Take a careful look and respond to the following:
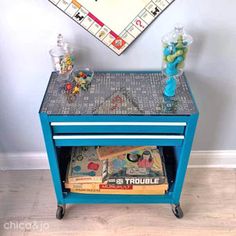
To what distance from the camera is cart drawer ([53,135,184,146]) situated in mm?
1106

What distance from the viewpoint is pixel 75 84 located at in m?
1.20

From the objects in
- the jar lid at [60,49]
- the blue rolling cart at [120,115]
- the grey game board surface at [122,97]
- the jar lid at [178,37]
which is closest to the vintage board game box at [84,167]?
the blue rolling cart at [120,115]

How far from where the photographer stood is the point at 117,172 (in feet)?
4.37

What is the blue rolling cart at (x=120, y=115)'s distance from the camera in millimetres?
1054

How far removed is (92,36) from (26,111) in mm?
552

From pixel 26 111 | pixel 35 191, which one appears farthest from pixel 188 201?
pixel 26 111

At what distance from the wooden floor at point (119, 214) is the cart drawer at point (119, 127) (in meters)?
0.58

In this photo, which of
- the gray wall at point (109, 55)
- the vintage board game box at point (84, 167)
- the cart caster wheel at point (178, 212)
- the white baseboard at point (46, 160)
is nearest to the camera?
the gray wall at point (109, 55)

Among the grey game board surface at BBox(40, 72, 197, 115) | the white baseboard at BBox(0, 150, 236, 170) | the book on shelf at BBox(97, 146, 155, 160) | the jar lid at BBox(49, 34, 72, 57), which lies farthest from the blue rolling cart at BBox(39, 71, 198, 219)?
the white baseboard at BBox(0, 150, 236, 170)

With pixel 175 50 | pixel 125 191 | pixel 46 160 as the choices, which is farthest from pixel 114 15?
pixel 46 160

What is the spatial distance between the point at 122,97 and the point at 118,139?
0.17 meters

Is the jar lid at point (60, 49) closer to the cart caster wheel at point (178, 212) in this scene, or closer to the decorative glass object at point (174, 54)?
the decorative glass object at point (174, 54)

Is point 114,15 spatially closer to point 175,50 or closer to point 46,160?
point 175,50

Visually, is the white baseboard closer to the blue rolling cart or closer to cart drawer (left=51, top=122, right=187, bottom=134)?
the blue rolling cart
